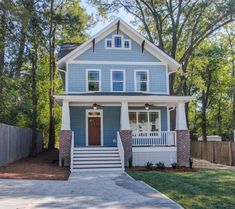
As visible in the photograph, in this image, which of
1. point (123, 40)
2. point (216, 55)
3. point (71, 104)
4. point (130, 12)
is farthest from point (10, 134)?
point (216, 55)

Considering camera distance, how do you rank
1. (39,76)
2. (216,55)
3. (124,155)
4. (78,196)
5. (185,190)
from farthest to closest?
(216,55)
(39,76)
(124,155)
(185,190)
(78,196)

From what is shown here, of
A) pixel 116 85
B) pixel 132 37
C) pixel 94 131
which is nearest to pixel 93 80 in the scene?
pixel 116 85

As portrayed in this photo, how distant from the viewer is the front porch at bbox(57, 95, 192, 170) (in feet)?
65.6

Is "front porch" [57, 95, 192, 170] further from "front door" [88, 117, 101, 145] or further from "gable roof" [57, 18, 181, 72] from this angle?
"gable roof" [57, 18, 181, 72]

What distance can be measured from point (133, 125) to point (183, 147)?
13.9 feet

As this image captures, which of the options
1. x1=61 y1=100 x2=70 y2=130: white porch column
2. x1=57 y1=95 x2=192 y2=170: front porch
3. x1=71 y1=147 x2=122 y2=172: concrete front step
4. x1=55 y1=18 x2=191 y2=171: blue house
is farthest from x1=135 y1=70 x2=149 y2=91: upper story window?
x1=61 y1=100 x2=70 y2=130: white porch column

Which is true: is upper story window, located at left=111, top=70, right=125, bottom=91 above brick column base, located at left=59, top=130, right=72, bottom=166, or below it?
above

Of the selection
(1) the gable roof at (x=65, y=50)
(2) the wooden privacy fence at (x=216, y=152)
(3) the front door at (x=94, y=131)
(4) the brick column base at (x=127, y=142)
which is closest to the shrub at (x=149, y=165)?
(4) the brick column base at (x=127, y=142)

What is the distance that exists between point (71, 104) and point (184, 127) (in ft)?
21.9

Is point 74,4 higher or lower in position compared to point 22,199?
higher

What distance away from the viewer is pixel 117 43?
2359cm

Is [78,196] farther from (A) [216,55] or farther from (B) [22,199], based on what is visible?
(A) [216,55]

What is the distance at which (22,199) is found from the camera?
9352mm

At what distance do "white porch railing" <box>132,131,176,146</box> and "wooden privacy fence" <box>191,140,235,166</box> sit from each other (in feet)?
14.6
